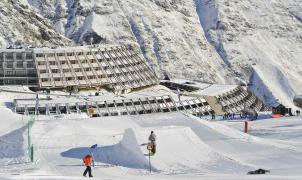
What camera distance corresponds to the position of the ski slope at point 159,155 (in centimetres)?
4106

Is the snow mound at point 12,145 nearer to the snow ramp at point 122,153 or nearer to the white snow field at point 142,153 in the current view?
the white snow field at point 142,153

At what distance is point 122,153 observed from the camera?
45844mm

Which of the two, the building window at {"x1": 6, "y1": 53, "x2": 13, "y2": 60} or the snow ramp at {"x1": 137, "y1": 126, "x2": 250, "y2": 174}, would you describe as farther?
the building window at {"x1": 6, "y1": 53, "x2": 13, "y2": 60}

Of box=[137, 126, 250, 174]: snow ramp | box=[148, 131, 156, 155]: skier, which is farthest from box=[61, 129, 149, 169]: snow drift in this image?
box=[137, 126, 250, 174]: snow ramp

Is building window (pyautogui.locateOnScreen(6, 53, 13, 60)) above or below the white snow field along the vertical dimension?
above

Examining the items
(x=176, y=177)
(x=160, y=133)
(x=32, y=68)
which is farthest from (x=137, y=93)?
(x=176, y=177)

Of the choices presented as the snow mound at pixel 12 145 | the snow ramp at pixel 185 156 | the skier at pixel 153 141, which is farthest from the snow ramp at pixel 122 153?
the snow mound at pixel 12 145

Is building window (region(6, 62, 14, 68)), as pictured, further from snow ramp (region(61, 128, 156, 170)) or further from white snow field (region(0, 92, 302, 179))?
snow ramp (region(61, 128, 156, 170))

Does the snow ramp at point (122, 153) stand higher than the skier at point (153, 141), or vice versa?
the skier at point (153, 141)

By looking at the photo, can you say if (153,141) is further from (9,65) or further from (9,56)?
(9,56)

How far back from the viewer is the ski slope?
41062mm

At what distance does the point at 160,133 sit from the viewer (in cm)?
4819

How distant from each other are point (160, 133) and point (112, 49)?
73.7 meters

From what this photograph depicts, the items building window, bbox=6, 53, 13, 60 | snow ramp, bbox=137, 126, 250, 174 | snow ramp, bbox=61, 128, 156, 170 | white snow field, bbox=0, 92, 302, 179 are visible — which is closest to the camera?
white snow field, bbox=0, 92, 302, 179
